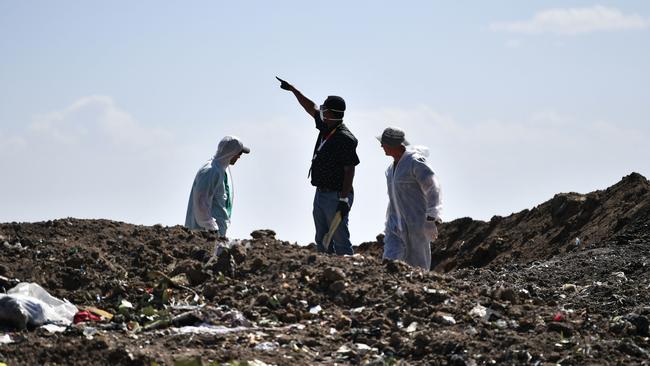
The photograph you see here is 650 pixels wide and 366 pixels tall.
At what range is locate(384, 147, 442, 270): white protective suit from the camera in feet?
43.1

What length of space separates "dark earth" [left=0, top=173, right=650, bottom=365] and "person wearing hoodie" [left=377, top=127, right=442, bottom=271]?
1188mm

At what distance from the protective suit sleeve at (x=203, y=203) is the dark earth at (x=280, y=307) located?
73 cm

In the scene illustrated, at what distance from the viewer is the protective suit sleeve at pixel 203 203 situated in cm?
1467

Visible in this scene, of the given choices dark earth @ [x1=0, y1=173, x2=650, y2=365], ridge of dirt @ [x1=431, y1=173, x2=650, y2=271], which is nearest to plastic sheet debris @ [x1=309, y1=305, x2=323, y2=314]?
dark earth @ [x1=0, y1=173, x2=650, y2=365]

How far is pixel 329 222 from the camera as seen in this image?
1359 centimetres

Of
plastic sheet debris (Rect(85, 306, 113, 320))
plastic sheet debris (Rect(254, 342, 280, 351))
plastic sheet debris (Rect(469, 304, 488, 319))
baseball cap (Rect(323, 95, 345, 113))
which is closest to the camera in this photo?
plastic sheet debris (Rect(254, 342, 280, 351))

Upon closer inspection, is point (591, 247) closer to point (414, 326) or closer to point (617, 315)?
point (617, 315)

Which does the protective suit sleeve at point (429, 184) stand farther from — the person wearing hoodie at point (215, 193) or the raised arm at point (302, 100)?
the person wearing hoodie at point (215, 193)

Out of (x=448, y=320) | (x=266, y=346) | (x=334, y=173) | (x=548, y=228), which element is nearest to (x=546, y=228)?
(x=548, y=228)

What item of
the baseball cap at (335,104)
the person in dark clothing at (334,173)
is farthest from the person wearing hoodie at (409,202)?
the baseball cap at (335,104)

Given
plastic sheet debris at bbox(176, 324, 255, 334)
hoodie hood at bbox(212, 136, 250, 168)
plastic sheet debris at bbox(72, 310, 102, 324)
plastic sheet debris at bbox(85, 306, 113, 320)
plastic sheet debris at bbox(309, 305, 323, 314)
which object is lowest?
plastic sheet debris at bbox(176, 324, 255, 334)

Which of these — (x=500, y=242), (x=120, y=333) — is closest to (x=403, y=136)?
(x=120, y=333)

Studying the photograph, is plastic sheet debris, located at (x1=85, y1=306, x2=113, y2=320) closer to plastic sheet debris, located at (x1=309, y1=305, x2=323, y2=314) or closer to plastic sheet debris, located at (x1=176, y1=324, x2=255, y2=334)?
plastic sheet debris, located at (x1=176, y1=324, x2=255, y2=334)

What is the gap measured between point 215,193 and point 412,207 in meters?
2.39
